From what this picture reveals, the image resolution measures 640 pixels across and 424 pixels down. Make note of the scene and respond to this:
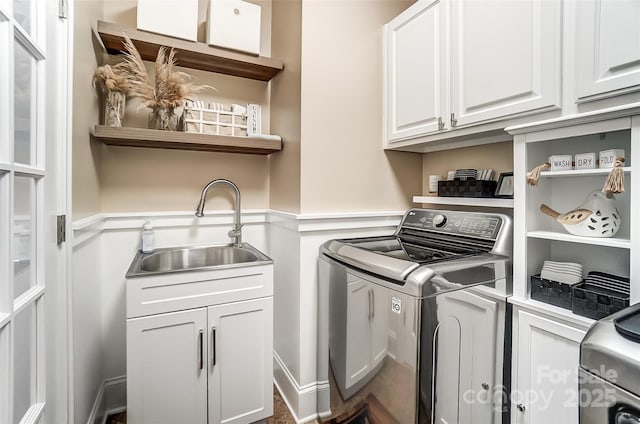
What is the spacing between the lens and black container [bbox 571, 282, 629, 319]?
3.11ft

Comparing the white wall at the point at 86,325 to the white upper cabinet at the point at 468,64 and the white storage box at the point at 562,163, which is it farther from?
the white storage box at the point at 562,163

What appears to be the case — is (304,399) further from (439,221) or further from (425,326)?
(439,221)

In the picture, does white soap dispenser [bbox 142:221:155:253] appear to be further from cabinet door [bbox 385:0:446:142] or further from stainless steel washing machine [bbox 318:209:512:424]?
cabinet door [bbox 385:0:446:142]

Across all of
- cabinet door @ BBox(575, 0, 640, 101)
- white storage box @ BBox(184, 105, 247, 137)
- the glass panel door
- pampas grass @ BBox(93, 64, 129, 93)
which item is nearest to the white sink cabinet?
the glass panel door

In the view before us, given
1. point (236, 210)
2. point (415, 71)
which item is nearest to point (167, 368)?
point (236, 210)

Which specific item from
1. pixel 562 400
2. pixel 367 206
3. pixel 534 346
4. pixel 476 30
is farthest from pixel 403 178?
pixel 562 400

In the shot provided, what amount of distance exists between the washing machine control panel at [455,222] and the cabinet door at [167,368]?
127 centimetres

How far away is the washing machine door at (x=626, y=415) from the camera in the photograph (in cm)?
66

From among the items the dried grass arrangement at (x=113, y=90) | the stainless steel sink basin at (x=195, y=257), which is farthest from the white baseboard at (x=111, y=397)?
the dried grass arrangement at (x=113, y=90)

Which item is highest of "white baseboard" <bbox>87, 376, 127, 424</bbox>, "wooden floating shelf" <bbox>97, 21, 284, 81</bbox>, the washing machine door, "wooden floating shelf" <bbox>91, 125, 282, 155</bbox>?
"wooden floating shelf" <bbox>97, 21, 284, 81</bbox>

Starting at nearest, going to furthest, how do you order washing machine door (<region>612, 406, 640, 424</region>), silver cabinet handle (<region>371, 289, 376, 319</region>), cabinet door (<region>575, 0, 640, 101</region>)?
washing machine door (<region>612, 406, 640, 424</region>) → cabinet door (<region>575, 0, 640, 101</region>) → silver cabinet handle (<region>371, 289, 376, 319</region>)

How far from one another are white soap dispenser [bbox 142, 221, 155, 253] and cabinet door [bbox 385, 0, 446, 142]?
1524 millimetres

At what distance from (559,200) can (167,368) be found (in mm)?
1886

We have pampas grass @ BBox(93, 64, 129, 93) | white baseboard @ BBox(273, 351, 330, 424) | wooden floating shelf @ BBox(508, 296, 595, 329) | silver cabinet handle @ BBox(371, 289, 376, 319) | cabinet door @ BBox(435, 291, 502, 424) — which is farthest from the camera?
white baseboard @ BBox(273, 351, 330, 424)
